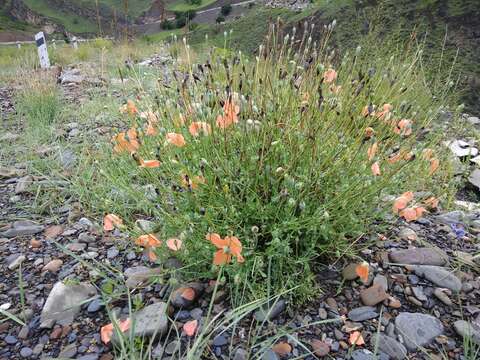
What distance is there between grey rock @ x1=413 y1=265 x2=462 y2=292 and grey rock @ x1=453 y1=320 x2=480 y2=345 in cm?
20

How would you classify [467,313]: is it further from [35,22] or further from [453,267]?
[35,22]

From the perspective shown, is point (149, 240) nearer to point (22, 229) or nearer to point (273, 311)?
point (273, 311)

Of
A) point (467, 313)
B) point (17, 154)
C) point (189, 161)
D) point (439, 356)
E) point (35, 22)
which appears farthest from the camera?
point (35, 22)

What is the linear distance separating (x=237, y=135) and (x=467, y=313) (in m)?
1.24

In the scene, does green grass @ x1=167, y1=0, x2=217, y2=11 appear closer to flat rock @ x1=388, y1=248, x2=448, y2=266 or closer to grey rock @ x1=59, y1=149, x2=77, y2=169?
grey rock @ x1=59, y1=149, x2=77, y2=169

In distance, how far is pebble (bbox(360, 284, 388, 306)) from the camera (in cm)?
160

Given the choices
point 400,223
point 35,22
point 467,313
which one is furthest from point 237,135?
point 35,22

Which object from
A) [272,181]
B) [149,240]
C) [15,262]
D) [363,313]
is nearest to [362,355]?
[363,313]

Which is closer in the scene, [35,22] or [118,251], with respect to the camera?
[118,251]

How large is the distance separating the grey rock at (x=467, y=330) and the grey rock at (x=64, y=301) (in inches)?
59.7

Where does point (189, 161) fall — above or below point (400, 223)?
above

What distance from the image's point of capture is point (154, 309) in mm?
1579

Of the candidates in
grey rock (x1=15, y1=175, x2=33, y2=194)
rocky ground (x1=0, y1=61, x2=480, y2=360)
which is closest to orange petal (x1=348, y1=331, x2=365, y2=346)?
rocky ground (x1=0, y1=61, x2=480, y2=360)

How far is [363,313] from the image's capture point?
157 cm
